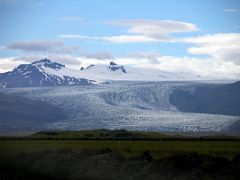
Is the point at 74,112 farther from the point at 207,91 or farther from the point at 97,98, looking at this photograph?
the point at 207,91

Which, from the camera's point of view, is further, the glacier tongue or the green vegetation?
the glacier tongue

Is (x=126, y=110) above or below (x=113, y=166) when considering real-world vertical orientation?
below

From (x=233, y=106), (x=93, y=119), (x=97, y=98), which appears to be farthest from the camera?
(x=233, y=106)

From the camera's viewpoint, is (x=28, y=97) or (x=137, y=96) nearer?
(x=137, y=96)

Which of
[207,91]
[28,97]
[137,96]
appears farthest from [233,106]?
[28,97]

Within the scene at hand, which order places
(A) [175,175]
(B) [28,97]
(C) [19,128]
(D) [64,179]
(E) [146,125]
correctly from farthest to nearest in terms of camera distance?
(B) [28,97]
(C) [19,128]
(E) [146,125]
(D) [64,179]
(A) [175,175]

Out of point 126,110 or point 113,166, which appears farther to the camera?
point 126,110

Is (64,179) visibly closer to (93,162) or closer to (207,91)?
(93,162)

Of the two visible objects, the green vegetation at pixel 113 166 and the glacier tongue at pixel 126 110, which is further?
the glacier tongue at pixel 126 110

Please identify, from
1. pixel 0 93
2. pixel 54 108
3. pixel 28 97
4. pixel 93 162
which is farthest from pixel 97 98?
pixel 93 162
